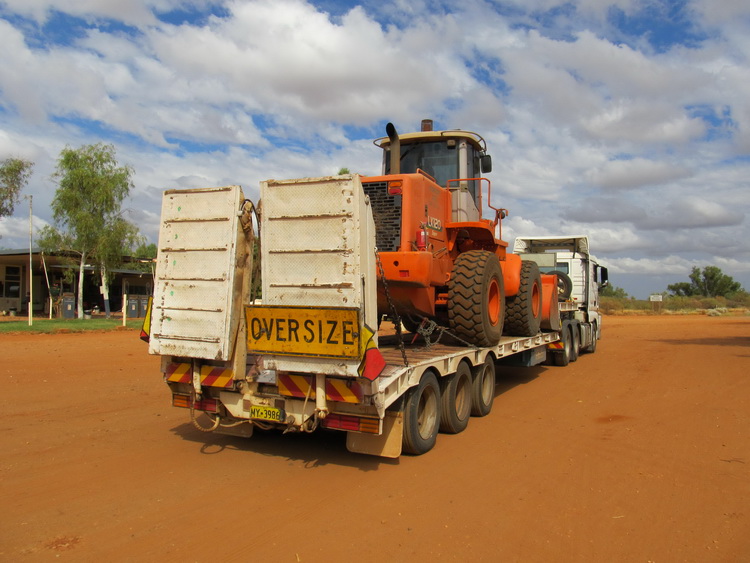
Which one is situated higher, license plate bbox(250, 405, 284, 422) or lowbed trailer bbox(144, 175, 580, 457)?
lowbed trailer bbox(144, 175, 580, 457)

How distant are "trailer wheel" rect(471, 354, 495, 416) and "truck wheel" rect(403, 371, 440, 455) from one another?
144 cm

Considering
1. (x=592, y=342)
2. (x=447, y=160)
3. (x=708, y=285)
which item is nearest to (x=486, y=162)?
(x=447, y=160)

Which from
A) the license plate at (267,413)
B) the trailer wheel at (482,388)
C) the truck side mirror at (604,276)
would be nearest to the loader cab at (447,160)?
the trailer wheel at (482,388)

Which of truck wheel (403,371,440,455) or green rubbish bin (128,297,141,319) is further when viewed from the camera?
green rubbish bin (128,297,141,319)

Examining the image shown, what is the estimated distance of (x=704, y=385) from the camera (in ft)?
34.4

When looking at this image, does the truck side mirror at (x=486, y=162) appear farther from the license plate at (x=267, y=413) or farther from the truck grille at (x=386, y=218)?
the license plate at (x=267, y=413)

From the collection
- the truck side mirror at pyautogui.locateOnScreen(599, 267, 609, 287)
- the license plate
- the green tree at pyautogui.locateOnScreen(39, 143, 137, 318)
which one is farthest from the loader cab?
the green tree at pyautogui.locateOnScreen(39, 143, 137, 318)

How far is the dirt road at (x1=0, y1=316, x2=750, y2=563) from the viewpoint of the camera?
4020 mm

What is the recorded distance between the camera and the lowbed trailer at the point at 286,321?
17.2ft

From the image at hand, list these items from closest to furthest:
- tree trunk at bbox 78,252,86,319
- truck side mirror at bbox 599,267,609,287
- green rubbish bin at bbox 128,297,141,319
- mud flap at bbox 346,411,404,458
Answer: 1. mud flap at bbox 346,411,404,458
2. truck side mirror at bbox 599,267,609,287
3. tree trunk at bbox 78,252,86,319
4. green rubbish bin at bbox 128,297,141,319

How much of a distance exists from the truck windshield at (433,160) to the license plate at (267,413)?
14.8ft

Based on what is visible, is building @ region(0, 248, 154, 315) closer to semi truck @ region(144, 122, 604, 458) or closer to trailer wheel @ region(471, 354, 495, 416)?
trailer wheel @ region(471, 354, 495, 416)

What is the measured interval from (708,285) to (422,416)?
87556mm

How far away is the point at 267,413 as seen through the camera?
18.6ft
